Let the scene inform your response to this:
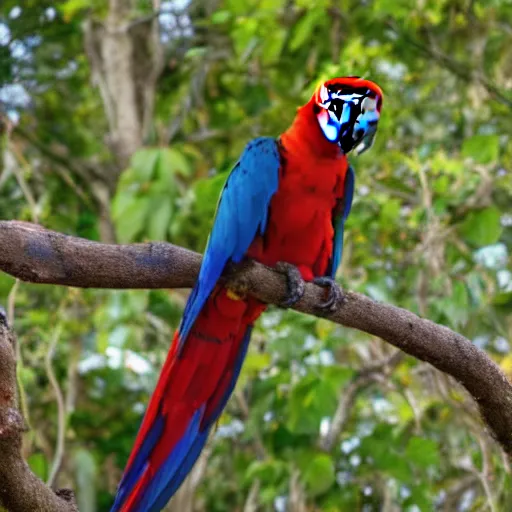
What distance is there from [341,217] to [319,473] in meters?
0.72

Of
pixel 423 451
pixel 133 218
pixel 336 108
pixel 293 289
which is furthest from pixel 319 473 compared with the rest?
pixel 336 108

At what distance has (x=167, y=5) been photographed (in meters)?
2.59

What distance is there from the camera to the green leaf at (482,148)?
1912mm

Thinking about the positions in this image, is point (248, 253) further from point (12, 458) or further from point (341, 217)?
point (12, 458)

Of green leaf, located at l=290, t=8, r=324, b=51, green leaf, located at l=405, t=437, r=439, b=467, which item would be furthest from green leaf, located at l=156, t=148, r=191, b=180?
green leaf, located at l=405, t=437, r=439, b=467

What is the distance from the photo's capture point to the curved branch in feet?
2.88

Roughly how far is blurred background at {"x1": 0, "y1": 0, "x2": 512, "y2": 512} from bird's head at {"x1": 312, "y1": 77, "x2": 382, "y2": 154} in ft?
1.76

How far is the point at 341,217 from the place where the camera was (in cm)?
147

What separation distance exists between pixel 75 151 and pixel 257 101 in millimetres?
610

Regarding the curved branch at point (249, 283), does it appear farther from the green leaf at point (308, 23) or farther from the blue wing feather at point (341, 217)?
the green leaf at point (308, 23)

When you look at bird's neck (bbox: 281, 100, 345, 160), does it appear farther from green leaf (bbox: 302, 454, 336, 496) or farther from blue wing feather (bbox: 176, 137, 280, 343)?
green leaf (bbox: 302, 454, 336, 496)

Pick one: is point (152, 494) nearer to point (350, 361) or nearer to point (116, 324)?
point (116, 324)

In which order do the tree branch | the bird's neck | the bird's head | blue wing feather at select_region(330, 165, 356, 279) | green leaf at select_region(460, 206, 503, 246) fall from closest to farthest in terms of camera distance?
the tree branch
the bird's head
the bird's neck
blue wing feather at select_region(330, 165, 356, 279)
green leaf at select_region(460, 206, 503, 246)

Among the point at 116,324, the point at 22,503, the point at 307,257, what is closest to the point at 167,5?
the point at 116,324
